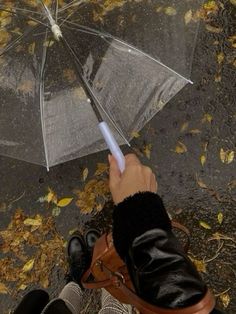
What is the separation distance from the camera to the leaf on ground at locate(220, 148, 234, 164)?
3221 millimetres

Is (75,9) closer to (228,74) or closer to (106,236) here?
(106,236)

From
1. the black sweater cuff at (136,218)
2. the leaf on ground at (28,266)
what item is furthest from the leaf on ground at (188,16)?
the leaf on ground at (28,266)

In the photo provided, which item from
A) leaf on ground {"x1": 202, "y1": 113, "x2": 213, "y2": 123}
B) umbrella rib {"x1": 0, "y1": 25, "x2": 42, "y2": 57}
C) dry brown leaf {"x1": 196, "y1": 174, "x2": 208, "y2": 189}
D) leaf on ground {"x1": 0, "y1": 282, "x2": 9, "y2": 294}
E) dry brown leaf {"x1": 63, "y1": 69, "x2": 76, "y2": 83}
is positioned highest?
umbrella rib {"x1": 0, "y1": 25, "x2": 42, "y2": 57}

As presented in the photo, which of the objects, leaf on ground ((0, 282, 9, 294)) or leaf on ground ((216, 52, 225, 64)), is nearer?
leaf on ground ((0, 282, 9, 294))

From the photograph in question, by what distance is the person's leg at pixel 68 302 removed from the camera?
8.19ft

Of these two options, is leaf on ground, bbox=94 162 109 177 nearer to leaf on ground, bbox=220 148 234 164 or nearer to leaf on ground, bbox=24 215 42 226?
leaf on ground, bbox=24 215 42 226

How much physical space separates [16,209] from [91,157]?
2.23 feet

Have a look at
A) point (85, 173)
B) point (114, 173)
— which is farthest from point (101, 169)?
point (114, 173)

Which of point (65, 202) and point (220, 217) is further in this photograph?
point (65, 202)

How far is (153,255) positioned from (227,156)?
1.74 meters

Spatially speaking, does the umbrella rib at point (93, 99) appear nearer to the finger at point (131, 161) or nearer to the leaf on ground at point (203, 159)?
the finger at point (131, 161)

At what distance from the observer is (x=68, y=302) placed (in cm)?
271

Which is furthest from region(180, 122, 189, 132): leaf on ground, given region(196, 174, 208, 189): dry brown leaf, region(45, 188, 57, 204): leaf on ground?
region(45, 188, 57, 204): leaf on ground

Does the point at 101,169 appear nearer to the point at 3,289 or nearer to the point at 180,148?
the point at 180,148
